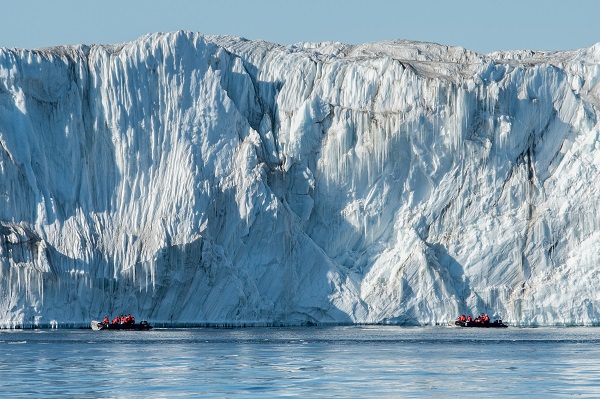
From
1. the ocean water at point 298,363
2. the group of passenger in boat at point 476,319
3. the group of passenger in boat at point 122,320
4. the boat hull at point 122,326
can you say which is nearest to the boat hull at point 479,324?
the group of passenger in boat at point 476,319

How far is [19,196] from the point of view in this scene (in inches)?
2694

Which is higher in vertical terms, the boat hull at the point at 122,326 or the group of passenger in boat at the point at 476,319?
the group of passenger in boat at the point at 476,319

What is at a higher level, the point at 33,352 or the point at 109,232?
the point at 109,232

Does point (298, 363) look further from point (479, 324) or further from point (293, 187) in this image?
point (293, 187)

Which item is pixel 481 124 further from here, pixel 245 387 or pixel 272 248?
pixel 245 387

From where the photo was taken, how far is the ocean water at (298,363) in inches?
1287

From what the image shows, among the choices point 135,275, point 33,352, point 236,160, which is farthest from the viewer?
point 236,160

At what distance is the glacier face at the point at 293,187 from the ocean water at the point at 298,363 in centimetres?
408

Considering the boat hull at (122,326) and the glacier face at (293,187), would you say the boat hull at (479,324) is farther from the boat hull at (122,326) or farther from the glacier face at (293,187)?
the boat hull at (122,326)

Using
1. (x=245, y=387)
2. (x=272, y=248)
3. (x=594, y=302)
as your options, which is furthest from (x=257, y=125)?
(x=245, y=387)

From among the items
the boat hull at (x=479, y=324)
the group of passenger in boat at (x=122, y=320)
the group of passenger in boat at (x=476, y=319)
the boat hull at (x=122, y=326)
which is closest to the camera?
the boat hull at (x=122, y=326)

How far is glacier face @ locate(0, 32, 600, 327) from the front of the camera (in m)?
67.2

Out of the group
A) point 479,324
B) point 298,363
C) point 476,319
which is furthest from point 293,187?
point 298,363

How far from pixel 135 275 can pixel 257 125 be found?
12.8m
